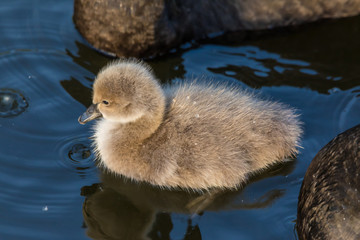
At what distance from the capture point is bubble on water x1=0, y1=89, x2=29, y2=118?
474 cm

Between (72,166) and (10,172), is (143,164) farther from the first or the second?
(10,172)

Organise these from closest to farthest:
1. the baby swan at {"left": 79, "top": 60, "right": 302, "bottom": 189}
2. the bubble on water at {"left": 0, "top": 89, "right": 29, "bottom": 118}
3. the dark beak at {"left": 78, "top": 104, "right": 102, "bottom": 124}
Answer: the baby swan at {"left": 79, "top": 60, "right": 302, "bottom": 189}
the dark beak at {"left": 78, "top": 104, "right": 102, "bottom": 124}
the bubble on water at {"left": 0, "top": 89, "right": 29, "bottom": 118}

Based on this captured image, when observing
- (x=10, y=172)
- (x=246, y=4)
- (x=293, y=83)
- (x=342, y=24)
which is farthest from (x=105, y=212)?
(x=342, y=24)

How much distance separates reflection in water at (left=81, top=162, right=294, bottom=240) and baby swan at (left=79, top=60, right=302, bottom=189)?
8cm

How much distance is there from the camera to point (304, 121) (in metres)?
4.75

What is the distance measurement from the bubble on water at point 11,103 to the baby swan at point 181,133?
2.32 ft

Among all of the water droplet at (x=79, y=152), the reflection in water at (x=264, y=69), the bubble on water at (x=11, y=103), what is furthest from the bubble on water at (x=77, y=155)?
the reflection in water at (x=264, y=69)

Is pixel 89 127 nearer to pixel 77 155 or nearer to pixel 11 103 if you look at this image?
pixel 77 155

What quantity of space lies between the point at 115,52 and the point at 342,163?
2261mm

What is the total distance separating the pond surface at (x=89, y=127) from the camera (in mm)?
4016

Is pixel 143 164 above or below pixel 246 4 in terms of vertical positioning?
below

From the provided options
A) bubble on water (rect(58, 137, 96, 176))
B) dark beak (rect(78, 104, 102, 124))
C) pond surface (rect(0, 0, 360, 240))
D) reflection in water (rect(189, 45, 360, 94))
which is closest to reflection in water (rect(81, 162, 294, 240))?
pond surface (rect(0, 0, 360, 240))

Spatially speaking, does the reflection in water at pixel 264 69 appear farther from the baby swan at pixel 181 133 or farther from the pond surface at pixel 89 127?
the baby swan at pixel 181 133

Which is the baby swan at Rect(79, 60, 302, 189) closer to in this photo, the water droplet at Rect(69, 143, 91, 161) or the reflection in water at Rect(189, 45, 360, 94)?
the water droplet at Rect(69, 143, 91, 161)
